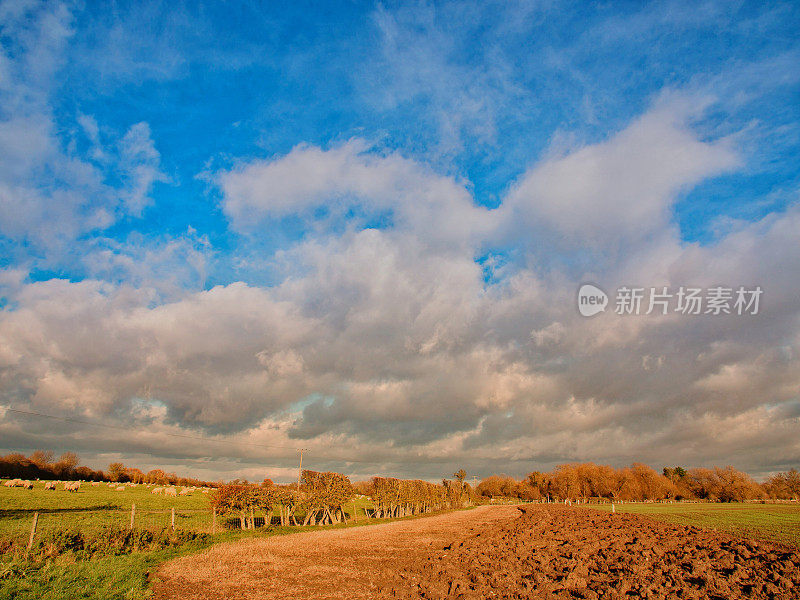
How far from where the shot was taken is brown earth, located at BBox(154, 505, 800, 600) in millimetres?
12617

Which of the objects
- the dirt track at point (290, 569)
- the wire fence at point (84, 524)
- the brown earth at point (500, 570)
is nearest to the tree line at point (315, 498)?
the wire fence at point (84, 524)

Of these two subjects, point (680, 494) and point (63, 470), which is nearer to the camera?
point (63, 470)

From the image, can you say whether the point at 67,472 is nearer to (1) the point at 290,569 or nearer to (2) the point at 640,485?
(1) the point at 290,569

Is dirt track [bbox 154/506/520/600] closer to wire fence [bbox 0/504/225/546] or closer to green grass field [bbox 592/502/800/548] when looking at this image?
wire fence [bbox 0/504/225/546]

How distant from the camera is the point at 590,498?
14488 centimetres

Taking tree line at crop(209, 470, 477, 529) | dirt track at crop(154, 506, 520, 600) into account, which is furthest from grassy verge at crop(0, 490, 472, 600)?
tree line at crop(209, 470, 477, 529)

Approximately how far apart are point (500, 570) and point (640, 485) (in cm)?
15723

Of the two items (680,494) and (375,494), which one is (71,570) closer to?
(375,494)

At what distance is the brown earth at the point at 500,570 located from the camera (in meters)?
12.6

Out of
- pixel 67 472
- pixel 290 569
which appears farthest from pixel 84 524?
pixel 67 472

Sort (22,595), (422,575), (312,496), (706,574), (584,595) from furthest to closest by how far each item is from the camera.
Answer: (312,496) < (422,575) < (706,574) < (584,595) < (22,595)

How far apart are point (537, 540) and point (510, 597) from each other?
1281cm

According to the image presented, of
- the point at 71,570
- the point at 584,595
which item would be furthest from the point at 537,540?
the point at 71,570

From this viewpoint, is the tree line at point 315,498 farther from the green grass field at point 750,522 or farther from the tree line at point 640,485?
the tree line at point 640,485
